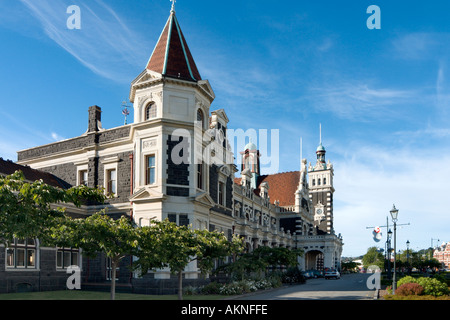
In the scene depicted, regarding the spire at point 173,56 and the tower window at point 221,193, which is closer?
the spire at point 173,56

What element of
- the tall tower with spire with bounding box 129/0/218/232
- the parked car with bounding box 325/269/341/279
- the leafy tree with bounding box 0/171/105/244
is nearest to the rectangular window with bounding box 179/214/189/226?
the tall tower with spire with bounding box 129/0/218/232

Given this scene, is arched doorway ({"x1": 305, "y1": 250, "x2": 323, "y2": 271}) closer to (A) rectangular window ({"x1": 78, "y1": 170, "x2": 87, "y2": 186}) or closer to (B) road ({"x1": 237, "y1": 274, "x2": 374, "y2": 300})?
(B) road ({"x1": 237, "y1": 274, "x2": 374, "y2": 300})

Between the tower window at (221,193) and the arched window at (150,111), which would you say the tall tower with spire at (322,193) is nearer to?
the tower window at (221,193)

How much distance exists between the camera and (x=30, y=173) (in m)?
32.7

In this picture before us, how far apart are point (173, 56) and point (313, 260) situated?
197 ft

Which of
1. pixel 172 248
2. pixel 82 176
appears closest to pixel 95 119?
pixel 82 176

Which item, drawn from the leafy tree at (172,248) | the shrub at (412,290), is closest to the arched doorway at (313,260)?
the shrub at (412,290)

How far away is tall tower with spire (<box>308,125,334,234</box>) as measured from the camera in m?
88.1

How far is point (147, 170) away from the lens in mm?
31203

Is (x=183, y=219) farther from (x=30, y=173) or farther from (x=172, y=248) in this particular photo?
(x=30, y=173)

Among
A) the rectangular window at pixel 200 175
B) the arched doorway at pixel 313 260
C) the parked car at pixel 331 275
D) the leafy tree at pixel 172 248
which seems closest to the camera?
the leafy tree at pixel 172 248

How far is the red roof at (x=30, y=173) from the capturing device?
98.5 feet

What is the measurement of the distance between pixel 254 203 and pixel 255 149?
89.0ft

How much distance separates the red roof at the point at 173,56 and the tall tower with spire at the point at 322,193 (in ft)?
199
